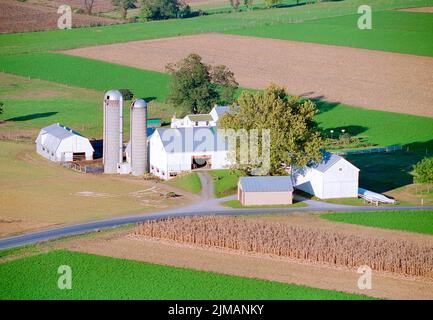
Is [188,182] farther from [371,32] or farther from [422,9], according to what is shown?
[422,9]

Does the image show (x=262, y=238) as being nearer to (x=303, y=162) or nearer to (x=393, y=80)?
(x=303, y=162)

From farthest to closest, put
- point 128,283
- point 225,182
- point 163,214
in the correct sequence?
point 225,182 → point 163,214 → point 128,283

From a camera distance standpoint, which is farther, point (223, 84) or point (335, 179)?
point (223, 84)

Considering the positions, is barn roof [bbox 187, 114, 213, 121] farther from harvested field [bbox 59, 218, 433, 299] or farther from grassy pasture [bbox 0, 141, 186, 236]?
harvested field [bbox 59, 218, 433, 299]

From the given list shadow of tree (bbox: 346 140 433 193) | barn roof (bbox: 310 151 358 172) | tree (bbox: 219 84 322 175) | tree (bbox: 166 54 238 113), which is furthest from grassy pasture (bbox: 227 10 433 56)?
barn roof (bbox: 310 151 358 172)

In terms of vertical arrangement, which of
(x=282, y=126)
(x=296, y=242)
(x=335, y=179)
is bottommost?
(x=296, y=242)

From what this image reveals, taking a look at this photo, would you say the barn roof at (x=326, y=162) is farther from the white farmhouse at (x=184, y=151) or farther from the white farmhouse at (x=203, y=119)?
the white farmhouse at (x=203, y=119)

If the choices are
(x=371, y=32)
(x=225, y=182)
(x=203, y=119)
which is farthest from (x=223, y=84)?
(x=371, y=32)
